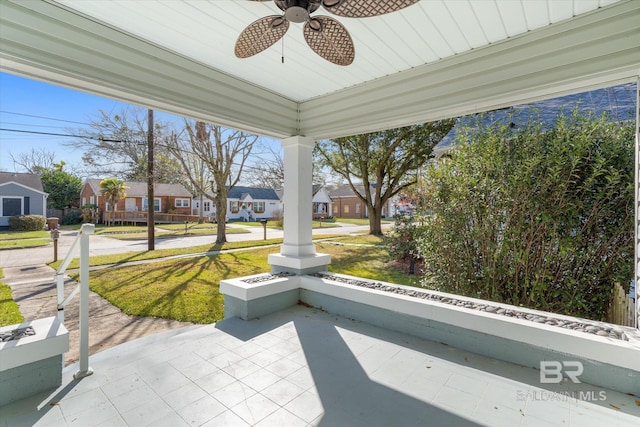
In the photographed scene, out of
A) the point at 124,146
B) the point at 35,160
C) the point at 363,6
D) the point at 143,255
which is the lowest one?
the point at 143,255

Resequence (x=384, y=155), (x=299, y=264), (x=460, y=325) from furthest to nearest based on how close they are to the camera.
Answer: (x=384, y=155) → (x=299, y=264) → (x=460, y=325)

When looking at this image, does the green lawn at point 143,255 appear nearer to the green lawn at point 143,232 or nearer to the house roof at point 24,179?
the green lawn at point 143,232

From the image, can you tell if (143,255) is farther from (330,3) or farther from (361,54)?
(330,3)

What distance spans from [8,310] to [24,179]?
702 inches

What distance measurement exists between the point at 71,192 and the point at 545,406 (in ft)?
83.4

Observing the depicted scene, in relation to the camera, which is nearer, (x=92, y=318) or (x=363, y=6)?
(x=363, y=6)

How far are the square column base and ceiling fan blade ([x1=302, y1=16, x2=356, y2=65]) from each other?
8.56 feet

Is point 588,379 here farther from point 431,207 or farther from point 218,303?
point 218,303

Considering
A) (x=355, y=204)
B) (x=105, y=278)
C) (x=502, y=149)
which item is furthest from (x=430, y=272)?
(x=355, y=204)

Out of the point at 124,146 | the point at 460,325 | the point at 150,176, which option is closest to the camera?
the point at 460,325

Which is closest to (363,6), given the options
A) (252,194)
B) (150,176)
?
(150,176)

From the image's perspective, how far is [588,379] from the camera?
2.12 m

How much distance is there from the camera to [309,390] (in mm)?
2041

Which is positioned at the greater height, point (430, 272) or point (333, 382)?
point (430, 272)
